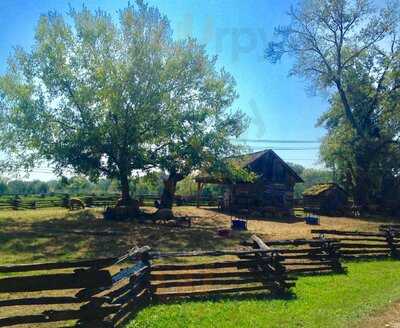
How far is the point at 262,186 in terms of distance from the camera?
35.3m

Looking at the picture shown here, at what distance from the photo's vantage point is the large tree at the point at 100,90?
2522 centimetres

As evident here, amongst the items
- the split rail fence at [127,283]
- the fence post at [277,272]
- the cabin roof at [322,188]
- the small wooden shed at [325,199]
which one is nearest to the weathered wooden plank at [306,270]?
the split rail fence at [127,283]

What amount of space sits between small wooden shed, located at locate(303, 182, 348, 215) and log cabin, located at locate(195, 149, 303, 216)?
460cm

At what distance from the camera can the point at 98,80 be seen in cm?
2534

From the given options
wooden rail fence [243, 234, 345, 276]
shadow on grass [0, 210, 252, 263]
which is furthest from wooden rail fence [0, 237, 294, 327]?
shadow on grass [0, 210, 252, 263]

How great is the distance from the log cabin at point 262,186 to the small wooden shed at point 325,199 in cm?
460

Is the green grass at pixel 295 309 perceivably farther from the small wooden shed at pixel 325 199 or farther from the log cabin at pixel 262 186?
the small wooden shed at pixel 325 199

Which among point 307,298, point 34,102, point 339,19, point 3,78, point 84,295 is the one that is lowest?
point 307,298

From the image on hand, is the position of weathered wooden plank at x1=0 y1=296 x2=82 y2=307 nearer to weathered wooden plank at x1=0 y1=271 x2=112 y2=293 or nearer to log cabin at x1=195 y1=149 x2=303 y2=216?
weathered wooden plank at x1=0 y1=271 x2=112 y2=293

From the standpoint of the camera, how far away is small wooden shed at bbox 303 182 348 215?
39.0 m

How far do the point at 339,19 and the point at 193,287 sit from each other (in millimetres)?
32742

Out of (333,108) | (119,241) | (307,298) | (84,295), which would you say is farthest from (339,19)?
(84,295)

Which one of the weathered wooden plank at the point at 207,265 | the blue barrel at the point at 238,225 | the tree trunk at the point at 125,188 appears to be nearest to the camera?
the weathered wooden plank at the point at 207,265

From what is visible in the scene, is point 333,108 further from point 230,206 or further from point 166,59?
point 166,59
